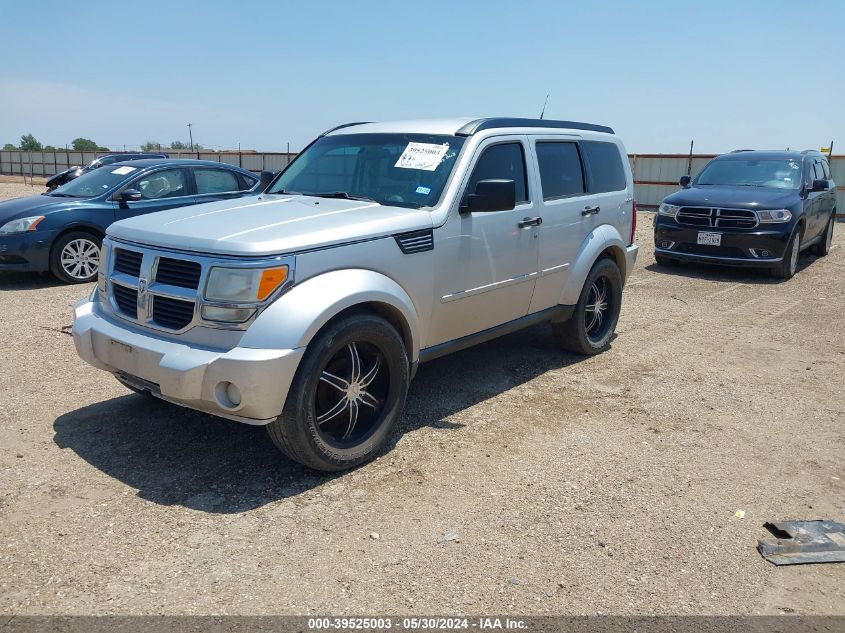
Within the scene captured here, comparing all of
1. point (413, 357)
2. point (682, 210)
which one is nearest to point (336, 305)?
point (413, 357)

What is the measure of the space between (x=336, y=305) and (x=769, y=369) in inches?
173

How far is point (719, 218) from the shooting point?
10594 millimetres

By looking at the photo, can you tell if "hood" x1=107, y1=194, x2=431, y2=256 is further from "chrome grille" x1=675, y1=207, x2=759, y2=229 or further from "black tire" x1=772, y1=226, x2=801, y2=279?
"black tire" x1=772, y1=226, x2=801, y2=279

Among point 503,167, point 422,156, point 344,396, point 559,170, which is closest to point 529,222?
point 503,167

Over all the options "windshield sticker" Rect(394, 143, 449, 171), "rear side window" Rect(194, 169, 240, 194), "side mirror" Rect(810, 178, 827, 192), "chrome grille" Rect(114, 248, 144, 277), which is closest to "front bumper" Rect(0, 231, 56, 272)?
"rear side window" Rect(194, 169, 240, 194)

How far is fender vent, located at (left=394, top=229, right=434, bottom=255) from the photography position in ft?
14.0

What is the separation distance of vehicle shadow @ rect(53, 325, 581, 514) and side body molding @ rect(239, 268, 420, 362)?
86 centimetres

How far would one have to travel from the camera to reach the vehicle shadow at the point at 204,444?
3844mm

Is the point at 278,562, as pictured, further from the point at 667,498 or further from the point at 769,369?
the point at 769,369

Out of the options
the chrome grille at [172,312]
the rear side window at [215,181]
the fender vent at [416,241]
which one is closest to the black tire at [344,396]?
the fender vent at [416,241]

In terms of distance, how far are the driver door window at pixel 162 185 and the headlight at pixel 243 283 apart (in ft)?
21.7

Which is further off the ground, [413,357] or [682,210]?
[682,210]

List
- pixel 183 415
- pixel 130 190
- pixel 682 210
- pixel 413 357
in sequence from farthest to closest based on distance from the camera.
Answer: pixel 682 210 < pixel 130 190 < pixel 183 415 < pixel 413 357

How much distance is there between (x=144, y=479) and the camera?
155 inches
